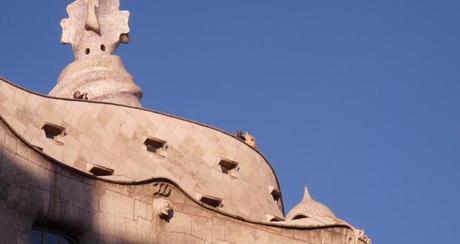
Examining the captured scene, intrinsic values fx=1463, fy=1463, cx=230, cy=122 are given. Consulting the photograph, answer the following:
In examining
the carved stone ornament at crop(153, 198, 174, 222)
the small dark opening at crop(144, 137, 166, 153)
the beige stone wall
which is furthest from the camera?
the small dark opening at crop(144, 137, 166, 153)

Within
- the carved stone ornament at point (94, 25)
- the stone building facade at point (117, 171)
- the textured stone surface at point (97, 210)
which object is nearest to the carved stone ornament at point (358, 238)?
the stone building facade at point (117, 171)

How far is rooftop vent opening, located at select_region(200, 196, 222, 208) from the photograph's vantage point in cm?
3541

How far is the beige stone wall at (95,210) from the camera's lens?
28703 mm

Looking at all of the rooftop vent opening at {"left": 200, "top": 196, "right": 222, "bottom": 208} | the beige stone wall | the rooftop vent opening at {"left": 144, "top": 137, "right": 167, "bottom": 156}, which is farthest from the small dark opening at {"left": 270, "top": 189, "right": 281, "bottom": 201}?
the beige stone wall

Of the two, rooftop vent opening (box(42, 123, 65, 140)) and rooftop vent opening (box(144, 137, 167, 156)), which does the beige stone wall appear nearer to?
rooftop vent opening (box(42, 123, 65, 140))

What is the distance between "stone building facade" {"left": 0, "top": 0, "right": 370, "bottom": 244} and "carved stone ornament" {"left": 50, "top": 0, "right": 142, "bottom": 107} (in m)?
0.04

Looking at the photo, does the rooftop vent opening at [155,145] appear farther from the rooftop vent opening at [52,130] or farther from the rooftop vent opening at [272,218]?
the rooftop vent opening at [272,218]

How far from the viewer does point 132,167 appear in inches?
1388

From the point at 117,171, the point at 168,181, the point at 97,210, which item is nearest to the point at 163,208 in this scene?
the point at 168,181

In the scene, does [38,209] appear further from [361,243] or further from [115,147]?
[361,243]

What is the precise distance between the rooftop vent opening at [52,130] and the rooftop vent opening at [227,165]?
471cm

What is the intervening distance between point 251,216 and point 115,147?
3896 mm

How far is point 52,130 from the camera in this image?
113 ft

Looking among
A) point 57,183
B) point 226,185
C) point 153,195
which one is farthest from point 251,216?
point 57,183
